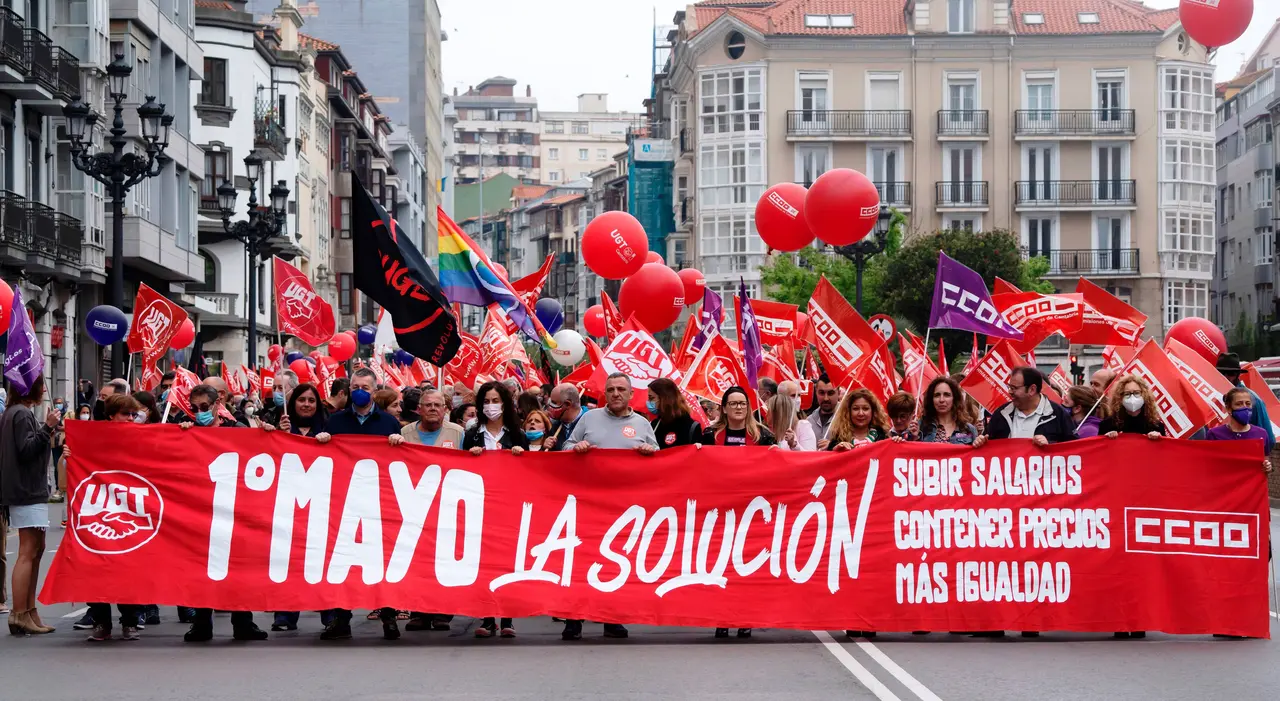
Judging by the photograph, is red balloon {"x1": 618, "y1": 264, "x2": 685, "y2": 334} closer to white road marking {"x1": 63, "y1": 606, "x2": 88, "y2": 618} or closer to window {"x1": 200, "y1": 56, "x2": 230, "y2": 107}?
white road marking {"x1": 63, "y1": 606, "x2": 88, "y2": 618}

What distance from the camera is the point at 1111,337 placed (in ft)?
65.7

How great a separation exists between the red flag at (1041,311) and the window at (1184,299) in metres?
58.2

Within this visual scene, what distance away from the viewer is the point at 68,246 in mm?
37906

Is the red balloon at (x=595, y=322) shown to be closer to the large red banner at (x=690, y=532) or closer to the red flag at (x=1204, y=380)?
the red flag at (x=1204, y=380)

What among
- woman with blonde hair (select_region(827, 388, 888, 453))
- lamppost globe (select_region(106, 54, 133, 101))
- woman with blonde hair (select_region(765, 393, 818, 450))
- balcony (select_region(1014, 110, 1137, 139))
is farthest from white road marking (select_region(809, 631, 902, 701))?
balcony (select_region(1014, 110, 1137, 139))

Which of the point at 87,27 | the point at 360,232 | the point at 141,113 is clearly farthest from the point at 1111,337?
the point at 87,27

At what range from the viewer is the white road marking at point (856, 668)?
384 inches

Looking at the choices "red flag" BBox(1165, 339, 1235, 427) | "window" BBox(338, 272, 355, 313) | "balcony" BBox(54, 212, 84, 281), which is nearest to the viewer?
"red flag" BBox(1165, 339, 1235, 427)

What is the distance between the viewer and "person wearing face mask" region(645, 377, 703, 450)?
12.9 metres

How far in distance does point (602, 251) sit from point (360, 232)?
10773 mm

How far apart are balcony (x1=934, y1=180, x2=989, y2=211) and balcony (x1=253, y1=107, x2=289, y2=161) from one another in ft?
84.5

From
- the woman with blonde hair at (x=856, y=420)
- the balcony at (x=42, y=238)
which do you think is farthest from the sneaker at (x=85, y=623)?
the balcony at (x=42, y=238)

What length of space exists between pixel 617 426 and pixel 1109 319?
8.70 m

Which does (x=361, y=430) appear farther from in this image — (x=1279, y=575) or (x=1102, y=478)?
(x=1279, y=575)
